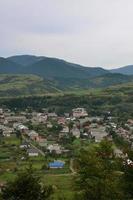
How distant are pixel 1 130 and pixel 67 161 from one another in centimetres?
3111

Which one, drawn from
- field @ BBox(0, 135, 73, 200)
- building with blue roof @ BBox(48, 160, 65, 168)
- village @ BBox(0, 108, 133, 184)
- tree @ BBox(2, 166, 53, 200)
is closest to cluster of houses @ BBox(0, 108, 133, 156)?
village @ BBox(0, 108, 133, 184)

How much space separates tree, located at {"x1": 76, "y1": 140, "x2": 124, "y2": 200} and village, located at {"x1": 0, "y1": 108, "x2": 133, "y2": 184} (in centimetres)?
1908

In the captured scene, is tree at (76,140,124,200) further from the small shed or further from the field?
the small shed

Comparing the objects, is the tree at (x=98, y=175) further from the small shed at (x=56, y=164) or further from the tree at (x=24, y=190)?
the small shed at (x=56, y=164)

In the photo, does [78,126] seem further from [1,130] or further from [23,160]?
[23,160]

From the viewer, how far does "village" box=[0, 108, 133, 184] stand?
61681mm

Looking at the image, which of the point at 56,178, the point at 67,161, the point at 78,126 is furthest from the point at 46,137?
the point at 56,178

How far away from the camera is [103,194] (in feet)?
71.3

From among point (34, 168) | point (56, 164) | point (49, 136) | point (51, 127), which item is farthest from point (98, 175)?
point (51, 127)

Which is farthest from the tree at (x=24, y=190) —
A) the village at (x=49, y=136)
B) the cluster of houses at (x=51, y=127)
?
the cluster of houses at (x=51, y=127)

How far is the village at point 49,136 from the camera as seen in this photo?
61.7 m

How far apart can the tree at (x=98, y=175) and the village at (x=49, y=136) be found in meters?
19.1

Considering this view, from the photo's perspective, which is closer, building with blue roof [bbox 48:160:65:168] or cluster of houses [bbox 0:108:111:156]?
building with blue roof [bbox 48:160:65:168]

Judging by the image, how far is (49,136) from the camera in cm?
8769
